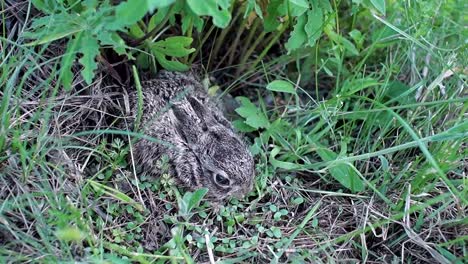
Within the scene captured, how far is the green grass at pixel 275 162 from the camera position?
3.38 meters

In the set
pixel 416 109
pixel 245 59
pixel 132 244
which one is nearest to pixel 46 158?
pixel 132 244

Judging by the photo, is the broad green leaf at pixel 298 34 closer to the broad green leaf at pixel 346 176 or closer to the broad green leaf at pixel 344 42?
the broad green leaf at pixel 344 42

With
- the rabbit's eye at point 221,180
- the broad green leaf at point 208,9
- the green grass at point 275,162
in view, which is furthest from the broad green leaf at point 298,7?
the rabbit's eye at point 221,180

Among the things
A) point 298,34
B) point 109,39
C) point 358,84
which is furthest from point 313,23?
point 109,39

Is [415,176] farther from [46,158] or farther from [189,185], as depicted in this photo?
[46,158]

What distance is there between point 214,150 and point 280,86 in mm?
621

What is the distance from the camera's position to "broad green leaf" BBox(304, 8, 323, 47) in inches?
149

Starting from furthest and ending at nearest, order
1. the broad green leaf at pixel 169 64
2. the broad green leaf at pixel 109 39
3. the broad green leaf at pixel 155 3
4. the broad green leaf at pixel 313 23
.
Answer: the broad green leaf at pixel 169 64
the broad green leaf at pixel 313 23
the broad green leaf at pixel 109 39
the broad green leaf at pixel 155 3

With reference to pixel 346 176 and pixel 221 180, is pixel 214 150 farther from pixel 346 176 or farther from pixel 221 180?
pixel 346 176

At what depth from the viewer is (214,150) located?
13.1 ft

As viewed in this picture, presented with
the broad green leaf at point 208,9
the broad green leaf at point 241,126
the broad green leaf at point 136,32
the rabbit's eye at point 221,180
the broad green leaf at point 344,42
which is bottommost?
the rabbit's eye at point 221,180

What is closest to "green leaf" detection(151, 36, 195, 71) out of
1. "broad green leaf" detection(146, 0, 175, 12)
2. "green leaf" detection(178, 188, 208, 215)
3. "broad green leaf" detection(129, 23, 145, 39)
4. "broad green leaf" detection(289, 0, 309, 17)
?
"broad green leaf" detection(129, 23, 145, 39)

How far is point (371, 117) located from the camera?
13.7 ft

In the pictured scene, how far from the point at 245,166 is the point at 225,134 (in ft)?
0.96
